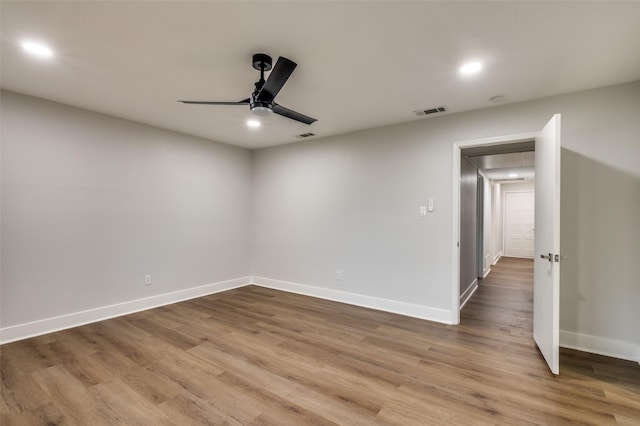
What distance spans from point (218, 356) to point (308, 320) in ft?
4.01

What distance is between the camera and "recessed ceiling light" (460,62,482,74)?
236 centimetres

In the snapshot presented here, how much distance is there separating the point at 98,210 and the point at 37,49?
190 centimetres

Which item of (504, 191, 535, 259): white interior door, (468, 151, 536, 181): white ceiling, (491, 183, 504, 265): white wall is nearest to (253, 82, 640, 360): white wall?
(468, 151, 536, 181): white ceiling

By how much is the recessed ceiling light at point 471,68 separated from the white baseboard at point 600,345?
105 inches

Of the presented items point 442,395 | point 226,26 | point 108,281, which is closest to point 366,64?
point 226,26

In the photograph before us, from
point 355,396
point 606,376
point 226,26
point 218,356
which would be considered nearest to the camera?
point 226,26

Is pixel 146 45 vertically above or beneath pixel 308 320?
above

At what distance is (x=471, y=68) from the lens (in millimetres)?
2420

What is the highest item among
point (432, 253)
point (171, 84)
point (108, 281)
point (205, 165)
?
point (171, 84)

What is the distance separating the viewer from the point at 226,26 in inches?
74.3

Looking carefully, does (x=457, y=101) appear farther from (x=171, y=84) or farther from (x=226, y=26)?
(x=171, y=84)

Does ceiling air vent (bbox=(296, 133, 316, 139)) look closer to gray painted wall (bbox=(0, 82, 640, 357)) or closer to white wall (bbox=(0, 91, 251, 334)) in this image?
gray painted wall (bbox=(0, 82, 640, 357))

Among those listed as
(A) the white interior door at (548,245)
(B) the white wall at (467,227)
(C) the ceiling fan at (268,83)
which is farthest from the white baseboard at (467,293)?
(C) the ceiling fan at (268,83)

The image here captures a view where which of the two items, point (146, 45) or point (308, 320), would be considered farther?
point (308, 320)
